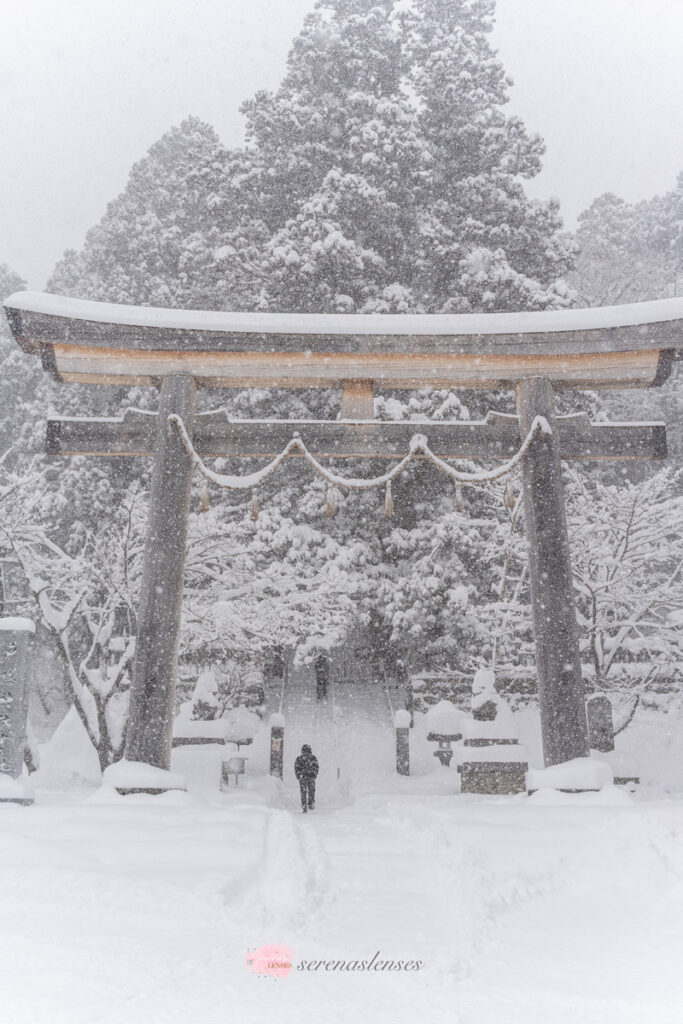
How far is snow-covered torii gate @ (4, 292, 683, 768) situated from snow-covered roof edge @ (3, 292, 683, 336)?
0.02m

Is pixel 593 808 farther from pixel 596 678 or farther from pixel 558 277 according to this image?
pixel 558 277

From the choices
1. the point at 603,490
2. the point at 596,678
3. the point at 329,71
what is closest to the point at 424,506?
the point at 603,490

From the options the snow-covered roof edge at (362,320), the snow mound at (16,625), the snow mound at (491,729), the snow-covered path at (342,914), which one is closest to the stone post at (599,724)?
the snow mound at (491,729)

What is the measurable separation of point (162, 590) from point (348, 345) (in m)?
3.66

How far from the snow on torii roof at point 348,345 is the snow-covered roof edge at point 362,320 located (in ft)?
0.04

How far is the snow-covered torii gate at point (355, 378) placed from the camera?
27.7ft

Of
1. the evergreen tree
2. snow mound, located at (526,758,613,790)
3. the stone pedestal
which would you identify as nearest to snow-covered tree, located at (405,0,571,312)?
the evergreen tree

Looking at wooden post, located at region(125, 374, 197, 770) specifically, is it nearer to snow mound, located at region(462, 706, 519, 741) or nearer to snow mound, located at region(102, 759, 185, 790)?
snow mound, located at region(102, 759, 185, 790)

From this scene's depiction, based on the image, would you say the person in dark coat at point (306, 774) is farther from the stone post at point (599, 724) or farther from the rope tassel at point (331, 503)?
the stone post at point (599, 724)

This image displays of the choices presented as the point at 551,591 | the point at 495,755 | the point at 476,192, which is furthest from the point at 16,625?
the point at 476,192

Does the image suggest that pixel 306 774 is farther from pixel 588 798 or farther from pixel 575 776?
pixel 588 798

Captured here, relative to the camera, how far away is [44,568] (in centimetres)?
1351

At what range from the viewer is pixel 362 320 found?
9.06m

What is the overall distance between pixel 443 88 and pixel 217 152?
686 centimetres
